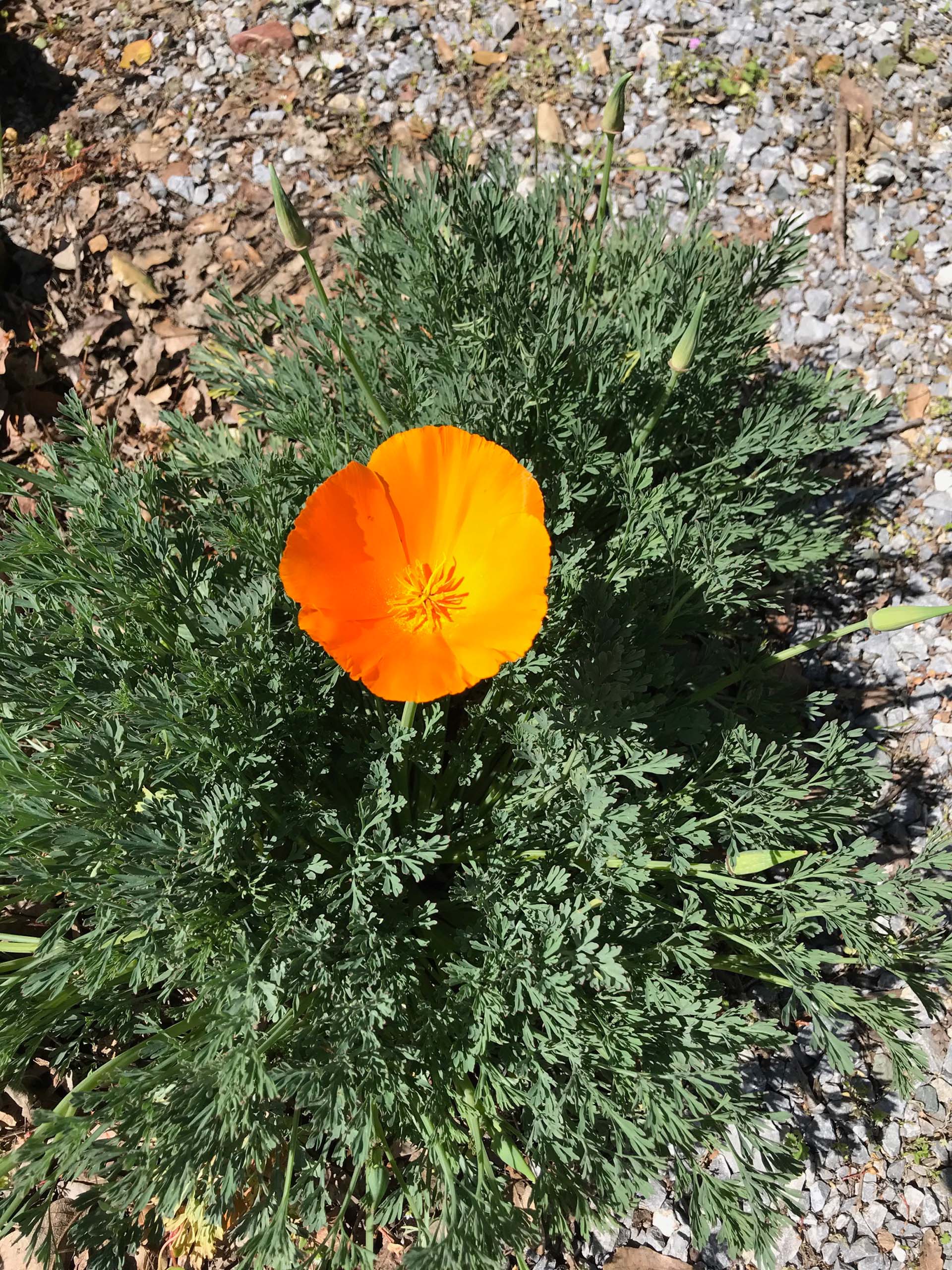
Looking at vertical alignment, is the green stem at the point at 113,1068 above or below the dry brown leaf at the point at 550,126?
below

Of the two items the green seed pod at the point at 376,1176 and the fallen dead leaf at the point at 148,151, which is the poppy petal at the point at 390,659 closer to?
the green seed pod at the point at 376,1176

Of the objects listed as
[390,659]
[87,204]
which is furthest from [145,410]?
[390,659]

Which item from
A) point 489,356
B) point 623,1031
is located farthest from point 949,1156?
point 489,356

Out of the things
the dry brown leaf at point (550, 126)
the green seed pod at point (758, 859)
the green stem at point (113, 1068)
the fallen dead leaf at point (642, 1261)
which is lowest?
the fallen dead leaf at point (642, 1261)

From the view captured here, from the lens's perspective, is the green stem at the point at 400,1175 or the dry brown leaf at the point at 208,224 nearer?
the green stem at the point at 400,1175

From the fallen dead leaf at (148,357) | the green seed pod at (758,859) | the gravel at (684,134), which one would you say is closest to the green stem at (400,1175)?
the green seed pod at (758,859)

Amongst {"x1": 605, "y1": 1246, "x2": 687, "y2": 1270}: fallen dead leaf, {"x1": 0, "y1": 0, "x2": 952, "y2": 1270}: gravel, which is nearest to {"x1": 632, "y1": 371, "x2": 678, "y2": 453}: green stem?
{"x1": 0, "y1": 0, "x2": 952, "y2": 1270}: gravel

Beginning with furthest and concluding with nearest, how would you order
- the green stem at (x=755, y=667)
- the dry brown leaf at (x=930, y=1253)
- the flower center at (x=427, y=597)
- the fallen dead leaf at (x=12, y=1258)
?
the dry brown leaf at (x=930, y=1253) < the fallen dead leaf at (x=12, y=1258) < the green stem at (x=755, y=667) < the flower center at (x=427, y=597)

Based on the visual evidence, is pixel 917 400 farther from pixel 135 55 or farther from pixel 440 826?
pixel 135 55
